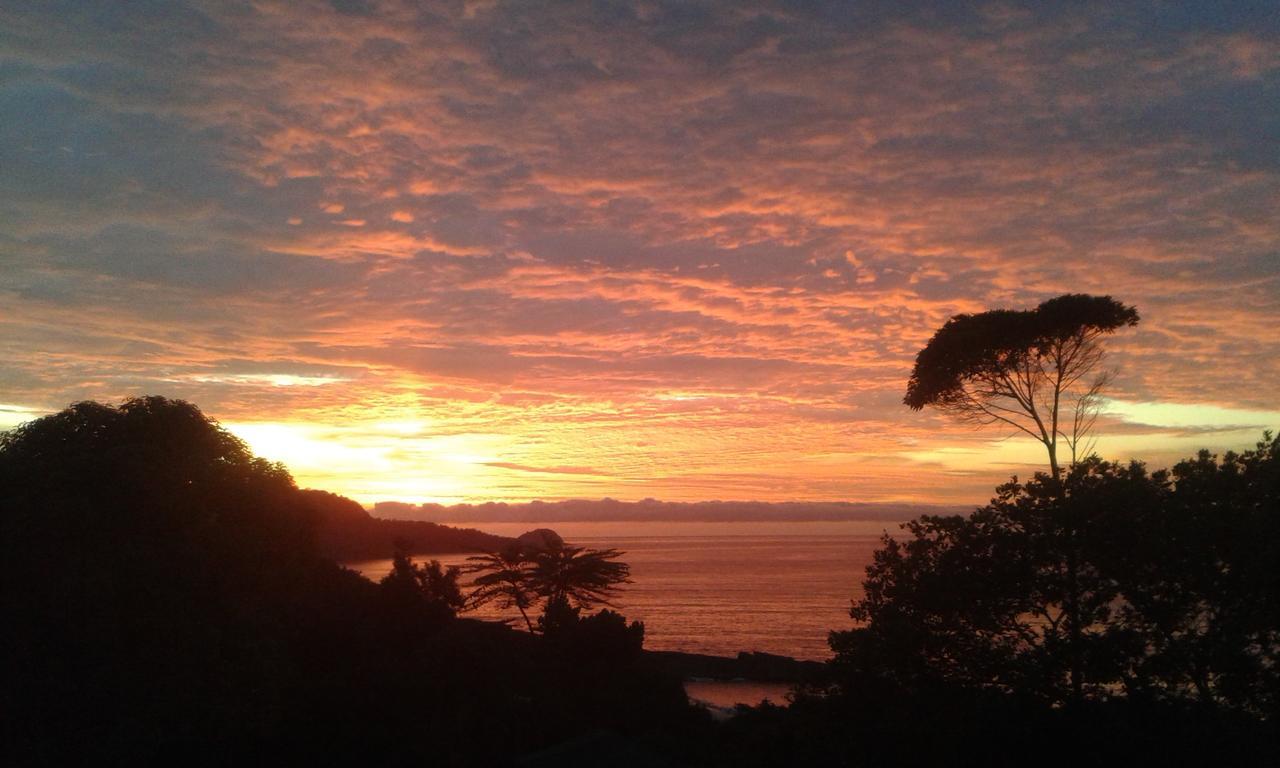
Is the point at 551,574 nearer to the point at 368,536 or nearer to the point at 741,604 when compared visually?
the point at 741,604

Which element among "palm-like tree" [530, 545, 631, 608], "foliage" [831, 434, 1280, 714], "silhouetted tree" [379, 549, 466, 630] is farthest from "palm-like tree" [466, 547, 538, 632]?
"foliage" [831, 434, 1280, 714]

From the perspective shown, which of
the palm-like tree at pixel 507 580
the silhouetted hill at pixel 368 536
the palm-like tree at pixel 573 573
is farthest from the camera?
the silhouetted hill at pixel 368 536

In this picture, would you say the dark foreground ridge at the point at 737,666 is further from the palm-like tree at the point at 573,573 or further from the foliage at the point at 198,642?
the foliage at the point at 198,642

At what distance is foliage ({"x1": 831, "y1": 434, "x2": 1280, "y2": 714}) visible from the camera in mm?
13812

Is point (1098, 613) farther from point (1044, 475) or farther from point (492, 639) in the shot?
point (492, 639)

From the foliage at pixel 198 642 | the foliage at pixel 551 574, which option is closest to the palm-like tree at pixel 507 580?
the foliage at pixel 551 574

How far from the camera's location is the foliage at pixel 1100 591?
13.8 m

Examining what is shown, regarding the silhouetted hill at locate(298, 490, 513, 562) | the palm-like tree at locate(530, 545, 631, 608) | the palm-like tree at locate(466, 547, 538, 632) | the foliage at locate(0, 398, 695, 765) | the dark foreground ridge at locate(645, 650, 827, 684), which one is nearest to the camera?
the foliage at locate(0, 398, 695, 765)

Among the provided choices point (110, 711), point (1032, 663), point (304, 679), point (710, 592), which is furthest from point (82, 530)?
point (710, 592)

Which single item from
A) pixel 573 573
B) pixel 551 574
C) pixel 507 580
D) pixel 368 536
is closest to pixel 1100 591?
pixel 573 573

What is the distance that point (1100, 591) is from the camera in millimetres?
15211

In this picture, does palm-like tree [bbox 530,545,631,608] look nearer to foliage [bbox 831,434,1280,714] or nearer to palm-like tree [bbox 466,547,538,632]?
palm-like tree [bbox 466,547,538,632]

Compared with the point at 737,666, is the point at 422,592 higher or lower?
higher

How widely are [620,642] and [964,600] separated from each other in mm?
18201
